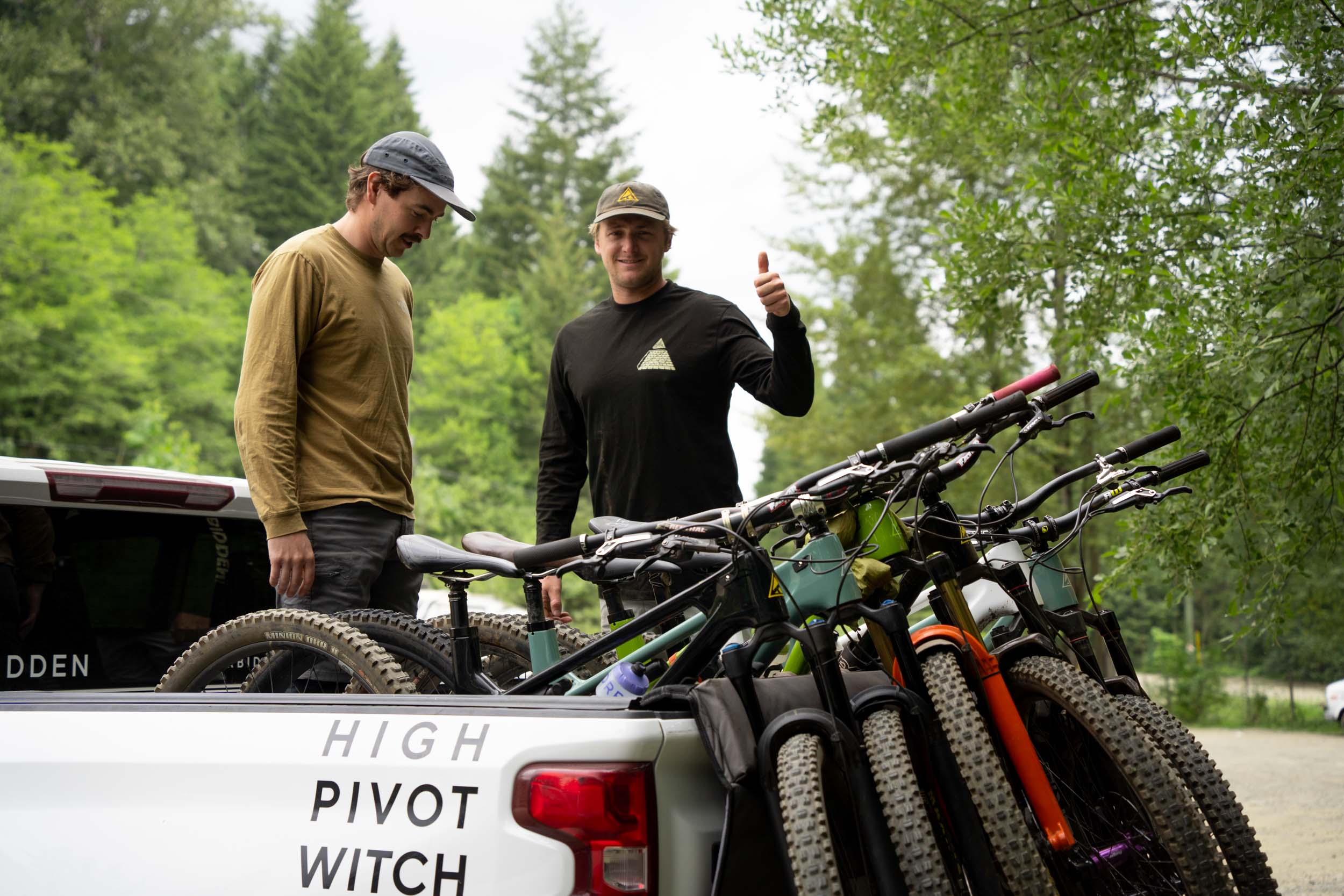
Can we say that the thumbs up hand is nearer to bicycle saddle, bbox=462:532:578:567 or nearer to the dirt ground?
bicycle saddle, bbox=462:532:578:567

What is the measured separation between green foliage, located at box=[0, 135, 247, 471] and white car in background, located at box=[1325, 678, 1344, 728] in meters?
27.3

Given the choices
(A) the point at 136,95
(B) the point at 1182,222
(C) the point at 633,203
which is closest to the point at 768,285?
(C) the point at 633,203

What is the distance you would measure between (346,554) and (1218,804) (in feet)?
8.01

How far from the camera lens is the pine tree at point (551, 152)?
164ft

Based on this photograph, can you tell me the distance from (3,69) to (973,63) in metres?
39.0

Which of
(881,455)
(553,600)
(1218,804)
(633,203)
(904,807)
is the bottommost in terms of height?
(1218,804)

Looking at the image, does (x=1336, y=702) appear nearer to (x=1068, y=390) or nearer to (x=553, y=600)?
(x=553, y=600)

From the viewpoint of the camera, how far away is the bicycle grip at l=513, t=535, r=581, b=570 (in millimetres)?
2910

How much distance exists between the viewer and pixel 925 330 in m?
21.0

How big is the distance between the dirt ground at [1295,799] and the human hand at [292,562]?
5.19 metres

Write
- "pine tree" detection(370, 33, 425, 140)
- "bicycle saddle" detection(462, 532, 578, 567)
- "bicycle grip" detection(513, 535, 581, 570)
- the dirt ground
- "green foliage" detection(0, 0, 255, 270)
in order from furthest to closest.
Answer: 1. "pine tree" detection(370, 33, 425, 140)
2. "green foliage" detection(0, 0, 255, 270)
3. the dirt ground
4. "bicycle saddle" detection(462, 532, 578, 567)
5. "bicycle grip" detection(513, 535, 581, 570)

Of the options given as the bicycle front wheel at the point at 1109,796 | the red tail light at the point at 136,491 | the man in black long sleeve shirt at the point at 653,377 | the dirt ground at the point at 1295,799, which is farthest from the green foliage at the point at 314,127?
the bicycle front wheel at the point at 1109,796

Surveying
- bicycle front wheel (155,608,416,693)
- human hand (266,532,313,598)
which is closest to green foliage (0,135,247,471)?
human hand (266,532,313,598)

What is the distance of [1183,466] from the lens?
3764 mm
